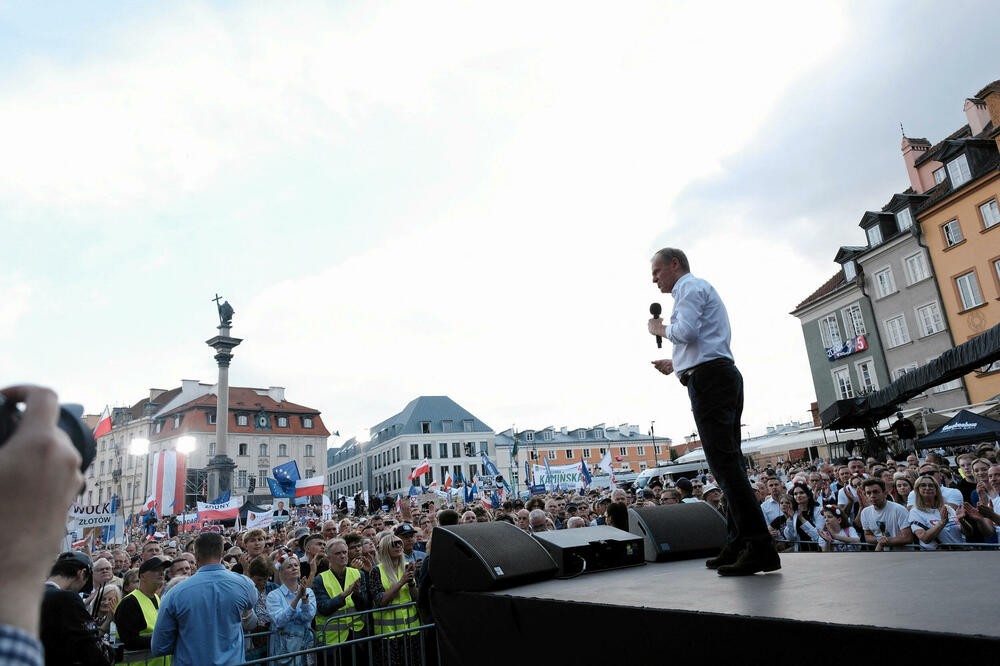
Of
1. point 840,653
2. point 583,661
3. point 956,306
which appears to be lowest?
point 583,661

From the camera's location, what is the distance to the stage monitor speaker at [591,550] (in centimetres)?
488

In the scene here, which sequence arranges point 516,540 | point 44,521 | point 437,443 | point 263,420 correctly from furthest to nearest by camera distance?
point 437,443 → point 263,420 → point 516,540 → point 44,521

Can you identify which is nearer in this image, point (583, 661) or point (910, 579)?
point (910, 579)

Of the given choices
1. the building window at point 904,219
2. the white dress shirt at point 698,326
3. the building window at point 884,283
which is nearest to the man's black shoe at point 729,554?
the white dress shirt at point 698,326

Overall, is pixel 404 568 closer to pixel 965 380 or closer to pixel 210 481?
pixel 965 380

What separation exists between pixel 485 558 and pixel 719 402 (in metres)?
1.89

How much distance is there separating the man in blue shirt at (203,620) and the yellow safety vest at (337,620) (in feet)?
4.42

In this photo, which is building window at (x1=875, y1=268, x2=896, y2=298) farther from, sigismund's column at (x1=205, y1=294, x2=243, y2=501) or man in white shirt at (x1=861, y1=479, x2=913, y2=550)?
sigismund's column at (x1=205, y1=294, x2=243, y2=501)

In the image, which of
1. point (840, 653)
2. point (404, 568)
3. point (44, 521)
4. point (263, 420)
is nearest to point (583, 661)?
point (840, 653)

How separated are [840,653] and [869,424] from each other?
57.3 ft

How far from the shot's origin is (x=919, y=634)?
1839 millimetres

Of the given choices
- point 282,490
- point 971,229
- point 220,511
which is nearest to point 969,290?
point 971,229

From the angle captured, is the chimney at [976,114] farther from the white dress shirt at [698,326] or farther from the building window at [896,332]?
the white dress shirt at [698,326]

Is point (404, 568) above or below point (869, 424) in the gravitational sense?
below
